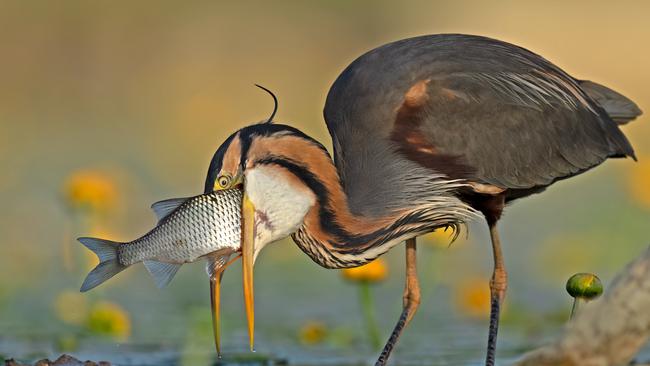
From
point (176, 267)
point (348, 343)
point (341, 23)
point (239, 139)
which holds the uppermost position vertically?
point (341, 23)

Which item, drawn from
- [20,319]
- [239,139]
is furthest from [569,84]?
[20,319]

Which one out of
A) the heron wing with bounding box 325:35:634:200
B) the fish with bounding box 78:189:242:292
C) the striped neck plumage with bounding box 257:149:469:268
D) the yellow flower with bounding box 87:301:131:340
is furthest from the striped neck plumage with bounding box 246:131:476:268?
the yellow flower with bounding box 87:301:131:340

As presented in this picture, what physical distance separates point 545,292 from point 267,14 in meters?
6.22

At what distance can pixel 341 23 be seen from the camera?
1383 centimetres

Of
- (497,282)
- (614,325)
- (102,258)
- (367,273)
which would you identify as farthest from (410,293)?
(614,325)

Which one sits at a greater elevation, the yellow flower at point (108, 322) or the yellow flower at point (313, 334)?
the yellow flower at point (108, 322)

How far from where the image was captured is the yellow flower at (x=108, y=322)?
636cm

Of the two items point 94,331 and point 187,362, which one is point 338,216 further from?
point 94,331

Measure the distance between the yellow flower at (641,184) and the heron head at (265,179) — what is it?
3184mm

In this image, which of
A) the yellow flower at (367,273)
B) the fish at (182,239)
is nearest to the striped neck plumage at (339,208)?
the fish at (182,239)

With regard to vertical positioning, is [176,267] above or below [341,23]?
below

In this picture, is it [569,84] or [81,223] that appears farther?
Result: [81,223]

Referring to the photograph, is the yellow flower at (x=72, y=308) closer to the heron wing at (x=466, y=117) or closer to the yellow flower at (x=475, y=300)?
the heron wing at (x=466, y=117)

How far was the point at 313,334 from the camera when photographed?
669cm
